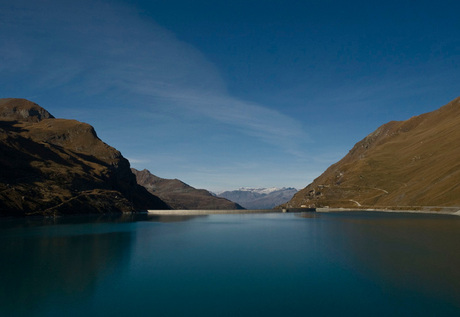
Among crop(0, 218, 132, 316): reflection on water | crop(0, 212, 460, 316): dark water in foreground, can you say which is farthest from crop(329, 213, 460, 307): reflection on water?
crop(0, 218, 132, 316): reflection on water

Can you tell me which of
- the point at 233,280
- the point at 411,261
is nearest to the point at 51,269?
the point at 233,280

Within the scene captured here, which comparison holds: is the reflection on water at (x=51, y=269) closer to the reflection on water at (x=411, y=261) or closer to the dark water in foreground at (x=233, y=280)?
the dark water in foreground at (x=233, y=280)

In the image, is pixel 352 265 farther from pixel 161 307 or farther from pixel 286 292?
pixel 161 307

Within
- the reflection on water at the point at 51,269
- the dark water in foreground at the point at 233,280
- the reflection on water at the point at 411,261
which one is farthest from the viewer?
the reflection on water at the point at 411,261

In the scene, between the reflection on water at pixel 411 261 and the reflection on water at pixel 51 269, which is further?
the reflection on water at pixel 411 261

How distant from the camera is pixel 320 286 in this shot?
119 feet

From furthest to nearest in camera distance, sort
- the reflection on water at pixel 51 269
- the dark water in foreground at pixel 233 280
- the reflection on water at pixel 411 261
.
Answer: the reflection on water at pixel 411 261, the reflection on water at pixel 51 269, the dark water in foreground at pixel 233 280

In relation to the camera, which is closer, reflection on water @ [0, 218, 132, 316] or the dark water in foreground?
the dark water in foreground

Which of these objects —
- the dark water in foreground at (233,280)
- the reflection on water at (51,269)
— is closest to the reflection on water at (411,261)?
the dark water in foreground at (233,280)

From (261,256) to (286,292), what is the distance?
21.4m

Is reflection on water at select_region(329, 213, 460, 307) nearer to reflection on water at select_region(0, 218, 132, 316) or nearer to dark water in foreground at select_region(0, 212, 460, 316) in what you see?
dark water in foreground at select_region(0, 212, 460, 316)

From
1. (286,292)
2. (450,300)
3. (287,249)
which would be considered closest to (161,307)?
(286,292)

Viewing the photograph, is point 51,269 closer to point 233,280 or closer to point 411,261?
point 233,280

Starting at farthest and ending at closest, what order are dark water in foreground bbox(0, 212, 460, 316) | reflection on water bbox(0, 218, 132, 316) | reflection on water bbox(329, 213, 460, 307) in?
reflection on water bbox(329, 213, 460, 307) → reflection on water bbox(0, 218, 132, 316) → dark water in foreground bbox(0, 212, 460, 316)
